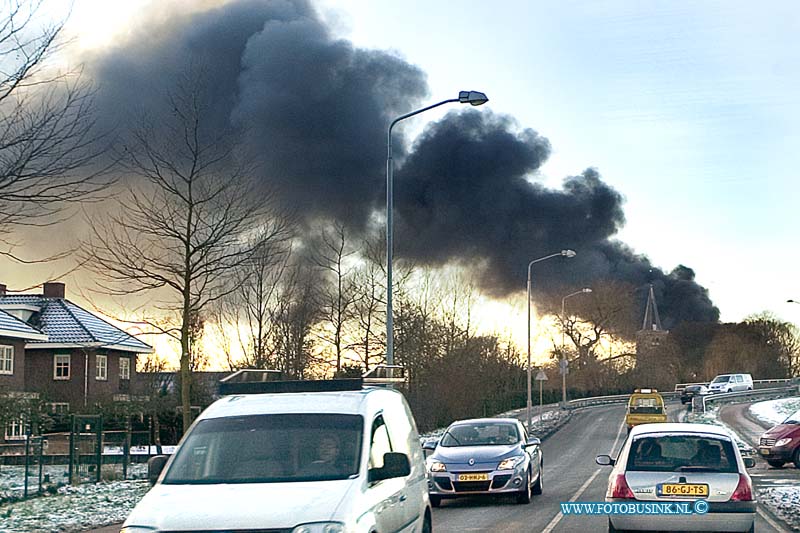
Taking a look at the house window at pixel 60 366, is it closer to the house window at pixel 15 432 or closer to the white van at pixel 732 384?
the house window at pixel 15 432

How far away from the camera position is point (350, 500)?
23.0 ft

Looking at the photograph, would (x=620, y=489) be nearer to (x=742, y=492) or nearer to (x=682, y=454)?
(x=682, y=454)

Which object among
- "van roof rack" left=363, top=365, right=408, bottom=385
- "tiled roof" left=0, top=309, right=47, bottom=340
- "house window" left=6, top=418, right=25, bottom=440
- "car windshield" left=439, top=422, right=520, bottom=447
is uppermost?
"tiled roof" left=0, top=309, right=47, bottom=340

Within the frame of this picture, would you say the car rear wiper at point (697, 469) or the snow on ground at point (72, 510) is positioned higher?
the car rear wiper at point (697, 469)

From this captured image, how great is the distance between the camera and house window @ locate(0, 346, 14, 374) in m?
41.4

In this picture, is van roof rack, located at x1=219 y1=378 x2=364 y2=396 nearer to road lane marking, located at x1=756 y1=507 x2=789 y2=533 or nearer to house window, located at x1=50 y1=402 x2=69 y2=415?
road lane marking, located at x1=756 y1=507 x2=789 y2=533

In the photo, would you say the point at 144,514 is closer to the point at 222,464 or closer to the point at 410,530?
the point at 222,464

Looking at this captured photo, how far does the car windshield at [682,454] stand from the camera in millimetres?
10891

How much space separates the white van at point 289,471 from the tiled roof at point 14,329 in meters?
34.8

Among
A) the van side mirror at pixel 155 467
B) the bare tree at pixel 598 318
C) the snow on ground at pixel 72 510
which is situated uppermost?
the bare tree at pixel 598 318

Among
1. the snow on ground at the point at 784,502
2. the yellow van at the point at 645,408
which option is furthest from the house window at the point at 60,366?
the snow on ground at the point at 784,502

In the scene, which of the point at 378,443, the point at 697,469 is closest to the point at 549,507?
the point at 697,469

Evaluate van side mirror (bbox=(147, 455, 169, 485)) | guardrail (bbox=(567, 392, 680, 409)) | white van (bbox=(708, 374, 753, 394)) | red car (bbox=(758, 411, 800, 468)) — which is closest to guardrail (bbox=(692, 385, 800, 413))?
white van (bbox=(708, 374, 753, 394))

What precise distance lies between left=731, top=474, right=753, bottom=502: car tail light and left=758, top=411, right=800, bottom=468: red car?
16.0 metres
